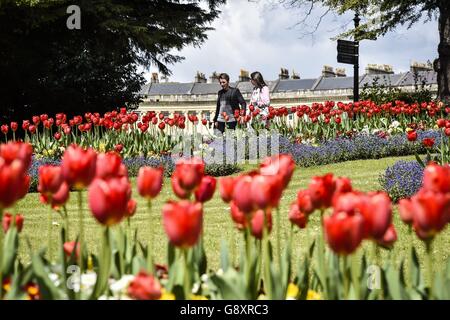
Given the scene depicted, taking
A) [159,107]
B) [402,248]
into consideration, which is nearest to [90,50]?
[402,248]

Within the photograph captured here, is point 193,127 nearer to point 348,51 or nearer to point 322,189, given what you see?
point 348,51

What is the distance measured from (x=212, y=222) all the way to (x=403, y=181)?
8.34 ft

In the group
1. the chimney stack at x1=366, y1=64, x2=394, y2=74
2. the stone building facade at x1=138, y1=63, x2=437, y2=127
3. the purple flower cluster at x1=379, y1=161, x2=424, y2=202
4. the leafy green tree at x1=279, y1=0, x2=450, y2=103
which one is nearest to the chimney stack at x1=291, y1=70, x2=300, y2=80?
the stone building facade at x1=138, y1=63, x2=437, y2=127

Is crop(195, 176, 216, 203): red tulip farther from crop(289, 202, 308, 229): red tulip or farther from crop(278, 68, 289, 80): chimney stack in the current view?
Result: crop(278, 68, 289, 80): chimney stack

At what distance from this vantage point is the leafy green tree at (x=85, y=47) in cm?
2166

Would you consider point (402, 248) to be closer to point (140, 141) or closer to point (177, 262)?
point (177, 262)

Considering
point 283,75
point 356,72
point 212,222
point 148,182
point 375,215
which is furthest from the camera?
point 283,75

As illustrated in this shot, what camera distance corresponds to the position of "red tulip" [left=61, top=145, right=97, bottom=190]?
2494 mm

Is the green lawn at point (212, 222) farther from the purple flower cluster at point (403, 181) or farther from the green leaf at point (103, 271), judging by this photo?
the green leaf at point (103, 271)

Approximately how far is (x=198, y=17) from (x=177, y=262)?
23.0 metres

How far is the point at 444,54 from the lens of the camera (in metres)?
21.5

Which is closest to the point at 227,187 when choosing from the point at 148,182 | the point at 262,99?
the point at 148,182

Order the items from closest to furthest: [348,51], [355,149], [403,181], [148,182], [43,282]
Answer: [43,282], [148,182], [403,181], [355,149], [348,51]

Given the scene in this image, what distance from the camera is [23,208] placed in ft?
34.4
